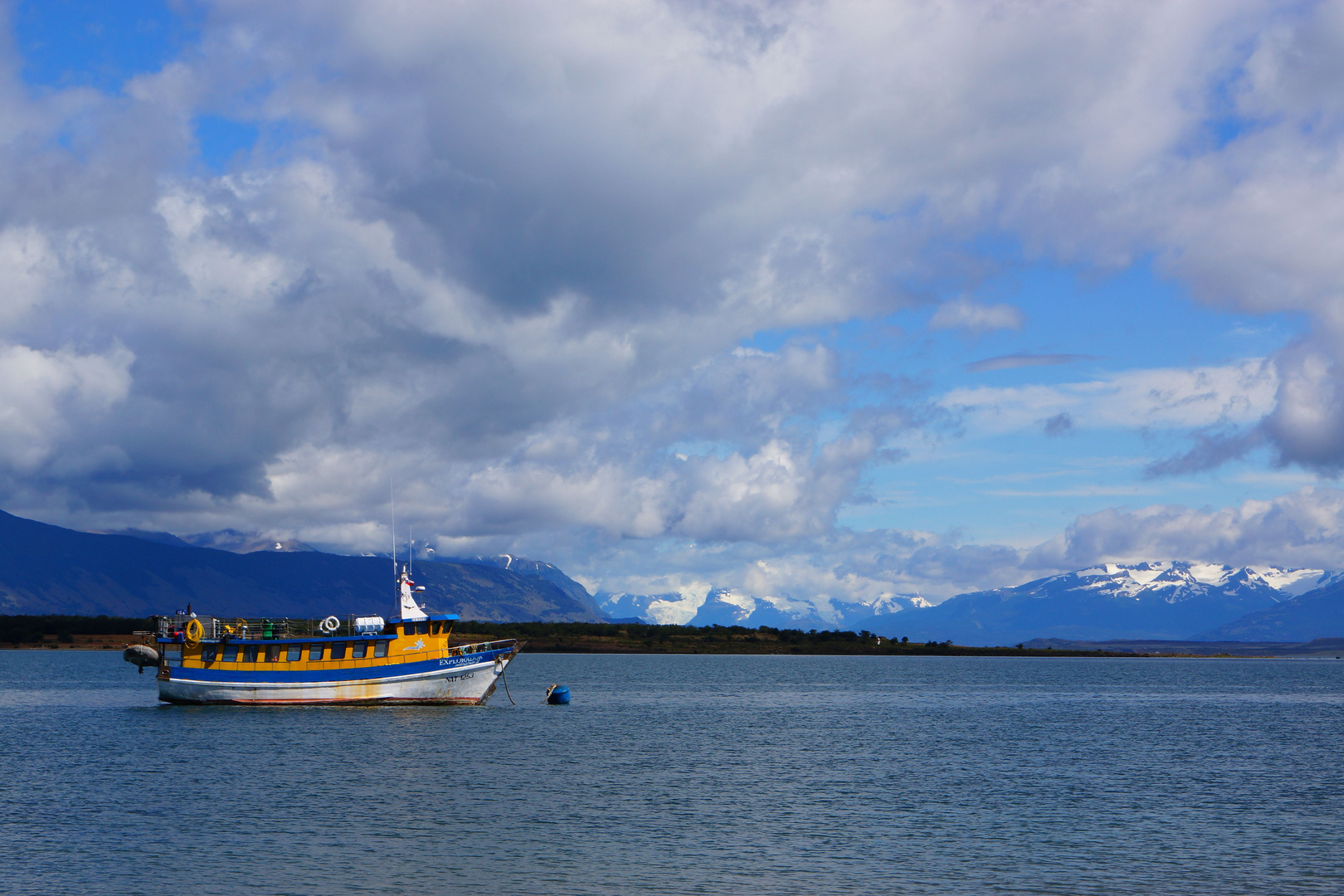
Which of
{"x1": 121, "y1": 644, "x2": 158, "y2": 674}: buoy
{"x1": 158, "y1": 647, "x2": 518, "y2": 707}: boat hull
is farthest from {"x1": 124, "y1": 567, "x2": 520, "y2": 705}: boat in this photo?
{"x1": 121, "y1": 644, "x2": 158, "y2": 674}: buoy

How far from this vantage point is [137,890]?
3781 centimetres

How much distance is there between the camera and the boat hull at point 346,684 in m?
96.1

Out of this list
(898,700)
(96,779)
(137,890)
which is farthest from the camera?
(898,700)

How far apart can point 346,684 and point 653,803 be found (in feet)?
159

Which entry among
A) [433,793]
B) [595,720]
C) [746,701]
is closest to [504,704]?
[595,720]

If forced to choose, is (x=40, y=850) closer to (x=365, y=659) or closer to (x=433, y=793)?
(x=433, y=793)

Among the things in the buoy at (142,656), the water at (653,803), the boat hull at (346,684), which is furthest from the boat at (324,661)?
the buoy at (142,656)

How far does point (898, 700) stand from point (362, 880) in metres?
104

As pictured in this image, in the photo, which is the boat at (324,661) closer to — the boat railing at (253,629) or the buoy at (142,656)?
the boat railing at (253,629)

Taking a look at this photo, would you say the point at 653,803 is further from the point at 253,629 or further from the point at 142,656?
the point at 142,656

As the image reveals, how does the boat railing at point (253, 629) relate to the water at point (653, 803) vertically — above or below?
above

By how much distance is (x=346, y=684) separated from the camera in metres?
96.1

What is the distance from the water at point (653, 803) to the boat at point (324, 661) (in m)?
2.01

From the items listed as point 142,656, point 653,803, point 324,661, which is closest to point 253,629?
point 324,661
